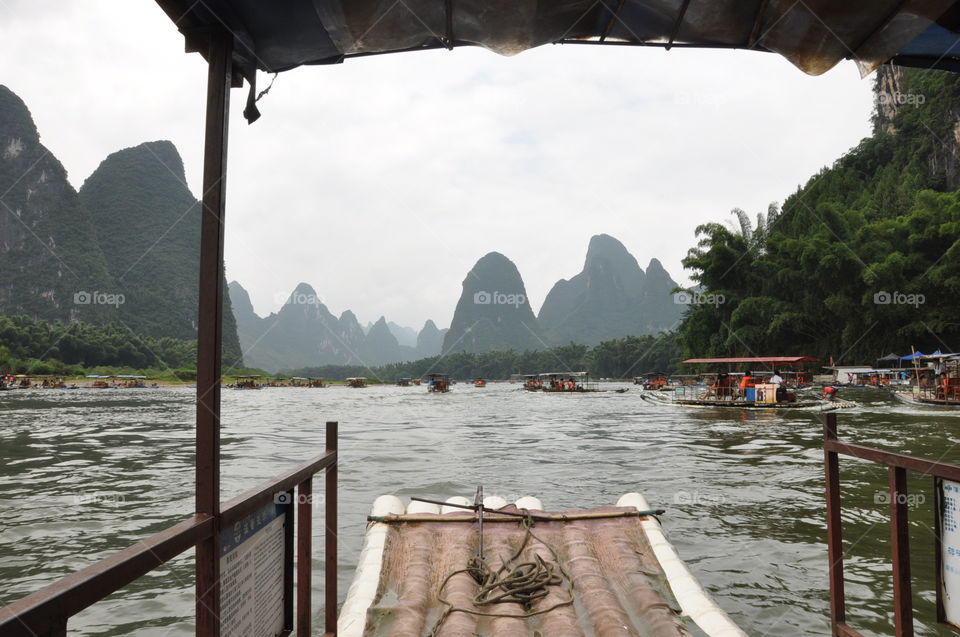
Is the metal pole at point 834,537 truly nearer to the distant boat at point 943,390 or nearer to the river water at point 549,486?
the river water at point 549,486

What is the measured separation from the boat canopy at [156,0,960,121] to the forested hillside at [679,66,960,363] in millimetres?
28775

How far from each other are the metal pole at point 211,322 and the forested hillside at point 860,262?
100ft

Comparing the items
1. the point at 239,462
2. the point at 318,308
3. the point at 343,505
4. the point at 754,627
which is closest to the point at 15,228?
the point at 239,462

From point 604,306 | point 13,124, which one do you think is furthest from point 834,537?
point 604,306

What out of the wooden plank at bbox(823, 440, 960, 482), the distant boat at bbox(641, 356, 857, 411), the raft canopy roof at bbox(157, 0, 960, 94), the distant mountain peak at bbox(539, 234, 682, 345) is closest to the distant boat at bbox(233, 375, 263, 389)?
the distant boat at bbox(641, 356, 857, 411)

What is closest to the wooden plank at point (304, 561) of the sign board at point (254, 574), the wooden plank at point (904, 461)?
the sign board at point (254, 574)

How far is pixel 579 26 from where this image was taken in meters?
2.11

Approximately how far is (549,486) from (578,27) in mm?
7590

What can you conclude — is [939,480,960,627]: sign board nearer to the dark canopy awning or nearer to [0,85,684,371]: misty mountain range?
the dark canopy awning

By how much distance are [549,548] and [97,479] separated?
8628 millimetres

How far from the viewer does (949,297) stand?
28.0 meters

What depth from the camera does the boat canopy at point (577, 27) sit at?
1.94 m

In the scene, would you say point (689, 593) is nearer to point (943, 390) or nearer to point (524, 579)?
point (524, 579)

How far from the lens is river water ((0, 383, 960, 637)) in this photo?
4422 millimetres
